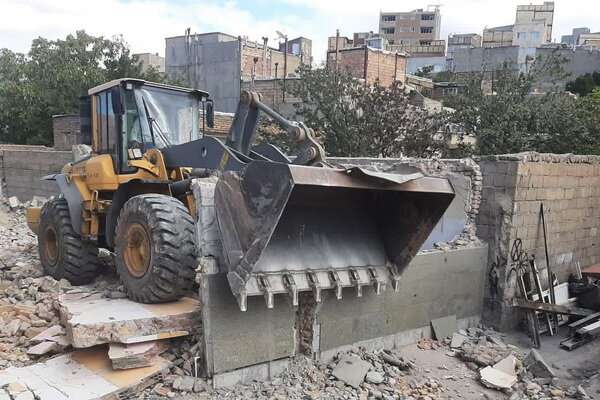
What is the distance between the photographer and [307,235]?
4.45 metres

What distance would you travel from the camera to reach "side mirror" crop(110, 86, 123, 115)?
570 centimetres

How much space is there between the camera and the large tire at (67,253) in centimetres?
621

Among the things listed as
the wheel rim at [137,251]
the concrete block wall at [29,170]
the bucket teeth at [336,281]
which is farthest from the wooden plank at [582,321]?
the concrete block wall at [29,170]

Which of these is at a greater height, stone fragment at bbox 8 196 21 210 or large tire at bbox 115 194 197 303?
large tire at bbox 115 194 197 303

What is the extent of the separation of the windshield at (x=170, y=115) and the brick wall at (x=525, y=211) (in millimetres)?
3817

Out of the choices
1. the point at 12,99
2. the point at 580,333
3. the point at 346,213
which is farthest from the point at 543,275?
the point at 12,99

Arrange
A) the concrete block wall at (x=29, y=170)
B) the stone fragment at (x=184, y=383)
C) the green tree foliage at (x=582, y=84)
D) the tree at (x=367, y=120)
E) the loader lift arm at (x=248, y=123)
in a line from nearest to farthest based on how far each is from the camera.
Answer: the stone fragment at (x=184, y=383), the loader lift arm at (x=248, y=123), the tree at (x=367, y=120), the concrete block wall at (x=29, y=170), the green tree foliage at (x=582, y=84)

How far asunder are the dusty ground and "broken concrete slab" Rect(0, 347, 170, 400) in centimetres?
15

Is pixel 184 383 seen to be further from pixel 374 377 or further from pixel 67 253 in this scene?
pixel 67 253

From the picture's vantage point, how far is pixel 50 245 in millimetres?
6840

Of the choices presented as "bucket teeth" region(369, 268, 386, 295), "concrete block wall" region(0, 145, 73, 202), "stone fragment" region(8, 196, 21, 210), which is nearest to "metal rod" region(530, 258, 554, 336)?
"bucket teeth" region(369, 268, 386, 295)

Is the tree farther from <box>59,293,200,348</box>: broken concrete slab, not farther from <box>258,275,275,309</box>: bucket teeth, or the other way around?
<box>258,275,275,309</box>: bucket teeth

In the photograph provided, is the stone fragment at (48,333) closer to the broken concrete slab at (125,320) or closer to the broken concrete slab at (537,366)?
the broken concrete slab at (125,320)

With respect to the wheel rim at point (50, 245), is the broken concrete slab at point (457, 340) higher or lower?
lower
